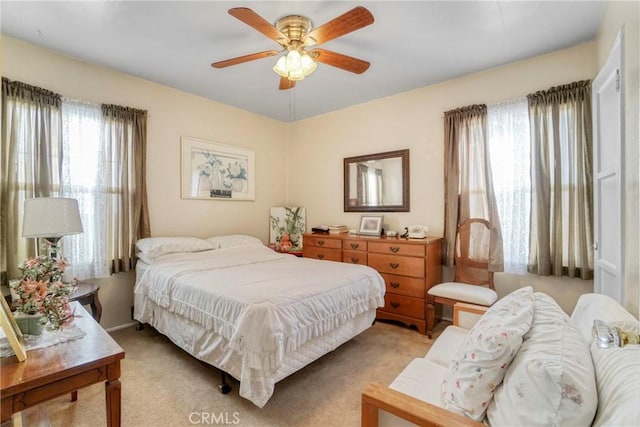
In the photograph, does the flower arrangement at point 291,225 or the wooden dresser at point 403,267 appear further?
the flower arrangement at point 291,225

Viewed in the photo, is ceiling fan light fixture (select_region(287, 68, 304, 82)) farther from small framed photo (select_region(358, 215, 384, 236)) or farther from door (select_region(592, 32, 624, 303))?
small framed photo (select_region(358, 215, 384, 236))

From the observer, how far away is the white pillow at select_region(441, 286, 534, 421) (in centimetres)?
100

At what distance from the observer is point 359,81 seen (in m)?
3.35

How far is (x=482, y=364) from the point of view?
1.03 metres

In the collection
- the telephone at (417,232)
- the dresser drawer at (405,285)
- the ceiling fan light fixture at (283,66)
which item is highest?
the ceiling fan light fixture at (283,66)

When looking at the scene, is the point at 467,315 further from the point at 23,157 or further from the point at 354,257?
the point at 23,157

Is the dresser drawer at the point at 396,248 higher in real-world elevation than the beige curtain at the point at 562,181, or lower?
lower

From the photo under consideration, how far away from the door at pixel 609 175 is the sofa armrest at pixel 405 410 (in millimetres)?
1474

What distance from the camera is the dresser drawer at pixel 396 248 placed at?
3.09 m

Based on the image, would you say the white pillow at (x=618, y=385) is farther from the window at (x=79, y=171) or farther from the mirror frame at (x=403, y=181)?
the window at (x=79, y=171)

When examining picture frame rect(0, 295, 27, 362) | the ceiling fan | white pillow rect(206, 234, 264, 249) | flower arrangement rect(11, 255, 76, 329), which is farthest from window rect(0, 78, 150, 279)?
picture frame rect(0, 295, 27, 362)

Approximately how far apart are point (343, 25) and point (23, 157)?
2852 millimetres

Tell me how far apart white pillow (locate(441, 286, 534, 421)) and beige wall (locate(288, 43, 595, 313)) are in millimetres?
2262

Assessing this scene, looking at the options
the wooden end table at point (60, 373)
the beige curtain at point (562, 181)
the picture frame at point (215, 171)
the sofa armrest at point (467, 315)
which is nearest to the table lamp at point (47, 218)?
the wooden end table at point (60, 373)
